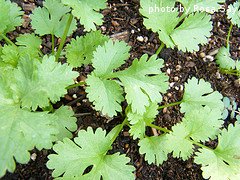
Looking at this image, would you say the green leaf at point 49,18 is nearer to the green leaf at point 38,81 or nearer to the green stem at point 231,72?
the green leaf at point 38,81

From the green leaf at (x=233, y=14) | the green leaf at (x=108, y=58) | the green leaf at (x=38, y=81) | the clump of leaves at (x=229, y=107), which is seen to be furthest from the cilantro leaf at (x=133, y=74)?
the green leaf at (x=233, y=14)

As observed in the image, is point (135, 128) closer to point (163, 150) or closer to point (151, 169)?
point (163, 150)

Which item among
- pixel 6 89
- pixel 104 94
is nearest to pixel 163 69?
pixel 104 94

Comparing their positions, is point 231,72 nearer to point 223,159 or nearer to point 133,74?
point 223,159

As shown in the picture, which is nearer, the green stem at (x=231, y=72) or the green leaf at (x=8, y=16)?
the green leaf at (x=8, y=16)

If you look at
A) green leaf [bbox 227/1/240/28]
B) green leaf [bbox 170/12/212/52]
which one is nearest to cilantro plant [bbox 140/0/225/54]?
green leaf [bbox 170/12/212/52]

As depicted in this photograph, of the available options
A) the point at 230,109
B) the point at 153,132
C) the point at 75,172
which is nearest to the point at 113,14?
the point at 153,132
